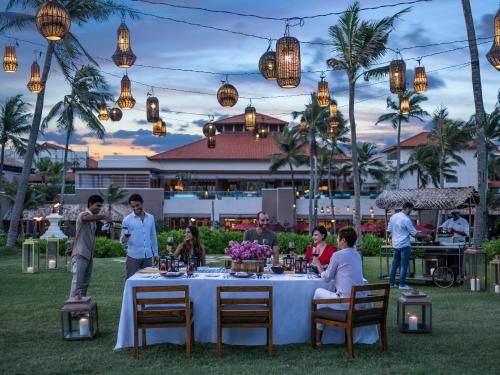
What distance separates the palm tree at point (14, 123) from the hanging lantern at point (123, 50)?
3844cm

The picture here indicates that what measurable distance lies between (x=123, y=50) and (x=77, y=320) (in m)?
5.48

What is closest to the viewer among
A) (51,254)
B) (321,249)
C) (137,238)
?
(321,249)

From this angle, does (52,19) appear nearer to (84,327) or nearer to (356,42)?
(84,327)

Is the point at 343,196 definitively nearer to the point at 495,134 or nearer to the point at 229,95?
the point at 495,134

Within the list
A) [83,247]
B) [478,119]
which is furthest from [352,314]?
[478,119]

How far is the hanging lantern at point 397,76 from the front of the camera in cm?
1317

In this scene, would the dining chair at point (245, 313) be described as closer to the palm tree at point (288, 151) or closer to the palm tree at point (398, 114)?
the palm tree at point (288, 151)

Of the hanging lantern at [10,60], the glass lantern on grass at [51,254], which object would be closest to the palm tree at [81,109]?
the glass lantern on grass at [51,254]

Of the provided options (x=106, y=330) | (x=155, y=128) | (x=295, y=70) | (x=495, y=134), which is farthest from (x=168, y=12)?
(x=495, y=134)

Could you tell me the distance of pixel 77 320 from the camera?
8.26 meters

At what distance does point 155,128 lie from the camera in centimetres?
1641

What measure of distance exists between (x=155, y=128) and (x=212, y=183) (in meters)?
38.6

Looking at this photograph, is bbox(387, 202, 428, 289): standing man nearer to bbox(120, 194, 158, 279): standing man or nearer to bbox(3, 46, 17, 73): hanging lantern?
bbox(120, 194, 158, 279): standing man

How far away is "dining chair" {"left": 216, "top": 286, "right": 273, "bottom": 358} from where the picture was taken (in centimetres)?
723
